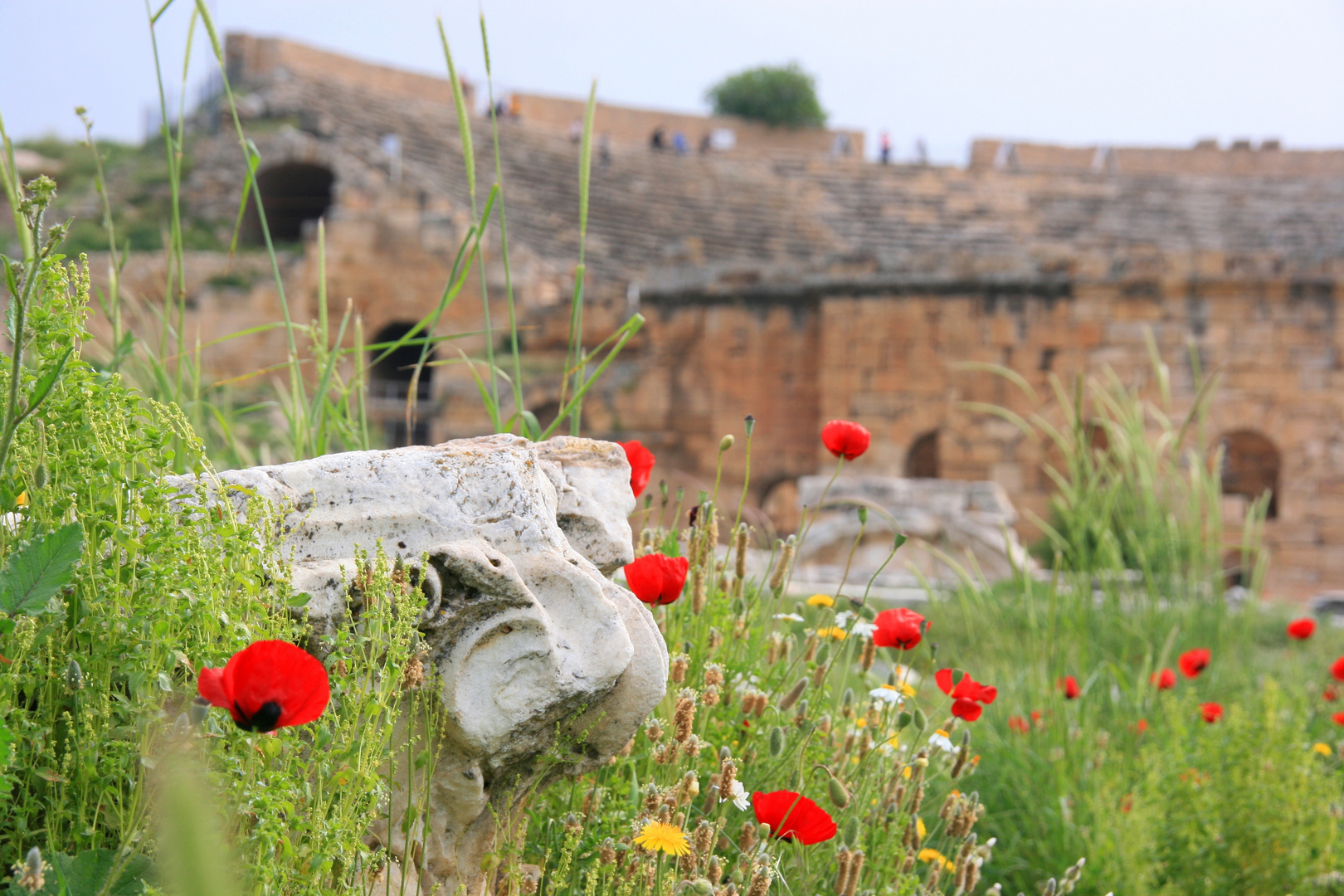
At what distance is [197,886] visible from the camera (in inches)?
17.2

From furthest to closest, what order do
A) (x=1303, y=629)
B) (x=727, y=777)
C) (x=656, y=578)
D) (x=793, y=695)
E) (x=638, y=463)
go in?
(x=1303, y=629), (x=638, y=463), (x=793, y=695), (x=656, y=578), (x=727, y=777)

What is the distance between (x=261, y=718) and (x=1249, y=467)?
14.0m

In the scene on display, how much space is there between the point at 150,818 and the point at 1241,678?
3843 millimetres

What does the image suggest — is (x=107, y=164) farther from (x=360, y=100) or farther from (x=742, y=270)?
(x=742, y=270)

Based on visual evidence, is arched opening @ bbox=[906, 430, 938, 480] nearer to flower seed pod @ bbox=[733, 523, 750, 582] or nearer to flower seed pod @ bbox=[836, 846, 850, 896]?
flower seed pod @ bbox=[733, 523, 750, 582]

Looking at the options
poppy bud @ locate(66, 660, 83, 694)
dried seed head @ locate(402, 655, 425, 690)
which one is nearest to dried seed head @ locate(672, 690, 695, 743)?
dried seed head @ locate(402, 655, 425, 690)

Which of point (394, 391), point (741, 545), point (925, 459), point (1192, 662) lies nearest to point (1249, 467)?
point (925, 459)

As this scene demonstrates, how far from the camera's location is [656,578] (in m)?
1.57

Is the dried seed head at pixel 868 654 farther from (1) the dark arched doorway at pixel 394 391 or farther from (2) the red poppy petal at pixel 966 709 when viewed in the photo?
(1) the dark arched doorway at pixel 394 391

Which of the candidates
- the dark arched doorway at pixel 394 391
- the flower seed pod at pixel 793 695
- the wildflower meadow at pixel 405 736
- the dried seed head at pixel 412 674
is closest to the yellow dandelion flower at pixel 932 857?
the wildflower meadow at pixel 405 736

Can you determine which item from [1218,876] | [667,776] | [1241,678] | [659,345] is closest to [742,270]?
[659,345]

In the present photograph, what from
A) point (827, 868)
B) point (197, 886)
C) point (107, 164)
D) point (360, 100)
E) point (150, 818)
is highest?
point (360, 100)

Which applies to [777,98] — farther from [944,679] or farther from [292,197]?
[944,679]

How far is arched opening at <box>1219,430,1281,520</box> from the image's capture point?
12.3 meters
